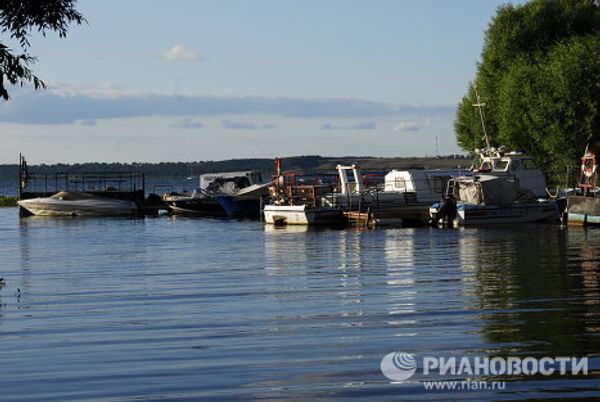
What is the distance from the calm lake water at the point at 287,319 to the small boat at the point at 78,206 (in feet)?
134

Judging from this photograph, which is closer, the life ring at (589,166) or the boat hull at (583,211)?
the boat hull at (583,211)

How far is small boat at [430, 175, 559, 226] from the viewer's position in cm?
5703

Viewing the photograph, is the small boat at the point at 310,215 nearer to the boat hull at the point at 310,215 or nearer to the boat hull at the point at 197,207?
the boat hull at the point at 310,215

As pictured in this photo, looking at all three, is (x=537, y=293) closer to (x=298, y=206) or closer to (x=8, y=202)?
(x=298, y=206)

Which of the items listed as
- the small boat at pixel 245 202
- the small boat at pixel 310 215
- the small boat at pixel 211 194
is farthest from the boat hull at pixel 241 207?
the small boat at pixel 310 215

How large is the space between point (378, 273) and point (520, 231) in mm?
20808

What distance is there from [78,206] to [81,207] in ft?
0.90

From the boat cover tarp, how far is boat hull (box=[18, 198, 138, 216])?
3299cm

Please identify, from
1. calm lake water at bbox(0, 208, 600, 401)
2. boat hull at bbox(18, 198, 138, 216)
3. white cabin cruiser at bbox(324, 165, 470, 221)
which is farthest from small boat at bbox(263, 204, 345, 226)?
boat hull at bbox(18, 198, 138, 216)

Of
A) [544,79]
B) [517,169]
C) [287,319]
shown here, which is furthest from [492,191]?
[287,319]

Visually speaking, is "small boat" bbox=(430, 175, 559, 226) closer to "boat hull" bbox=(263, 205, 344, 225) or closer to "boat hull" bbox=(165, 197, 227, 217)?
"boat hull" bbox=(263, 205, 344, 225)

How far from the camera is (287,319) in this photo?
2180cm

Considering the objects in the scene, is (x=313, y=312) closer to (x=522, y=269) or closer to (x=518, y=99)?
(x=522, y=269)

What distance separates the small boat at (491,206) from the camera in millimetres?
57031
